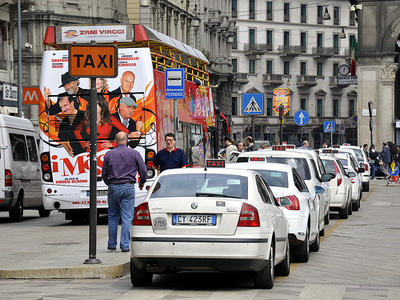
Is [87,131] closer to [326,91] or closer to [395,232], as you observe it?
[395,232]

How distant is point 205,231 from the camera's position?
9.61 meters

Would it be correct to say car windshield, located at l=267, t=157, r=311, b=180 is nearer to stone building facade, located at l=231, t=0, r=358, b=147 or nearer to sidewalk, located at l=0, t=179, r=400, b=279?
sidewalk, located at l=0, t=179, r=400, b=279

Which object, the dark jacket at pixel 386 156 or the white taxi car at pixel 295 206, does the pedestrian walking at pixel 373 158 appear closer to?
the dark jacket at pixel 386 156

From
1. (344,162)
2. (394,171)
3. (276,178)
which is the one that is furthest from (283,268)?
(394,171)

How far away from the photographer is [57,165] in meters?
19.3

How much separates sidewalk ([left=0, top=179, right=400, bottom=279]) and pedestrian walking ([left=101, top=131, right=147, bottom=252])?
1.06 feet

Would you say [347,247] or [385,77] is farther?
[385,77]

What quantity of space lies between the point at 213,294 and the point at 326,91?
99636mm

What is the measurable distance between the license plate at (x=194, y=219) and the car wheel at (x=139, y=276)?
78cm

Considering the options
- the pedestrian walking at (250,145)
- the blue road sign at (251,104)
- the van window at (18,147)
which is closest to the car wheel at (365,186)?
the pedestrian walking at (250,145)

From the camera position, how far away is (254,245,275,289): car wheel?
32.3 feet

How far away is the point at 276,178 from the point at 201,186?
3.25 m

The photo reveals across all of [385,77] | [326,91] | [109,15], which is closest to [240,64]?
[326,91]

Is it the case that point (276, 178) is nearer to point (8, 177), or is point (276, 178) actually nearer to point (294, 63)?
point (8, 177)
